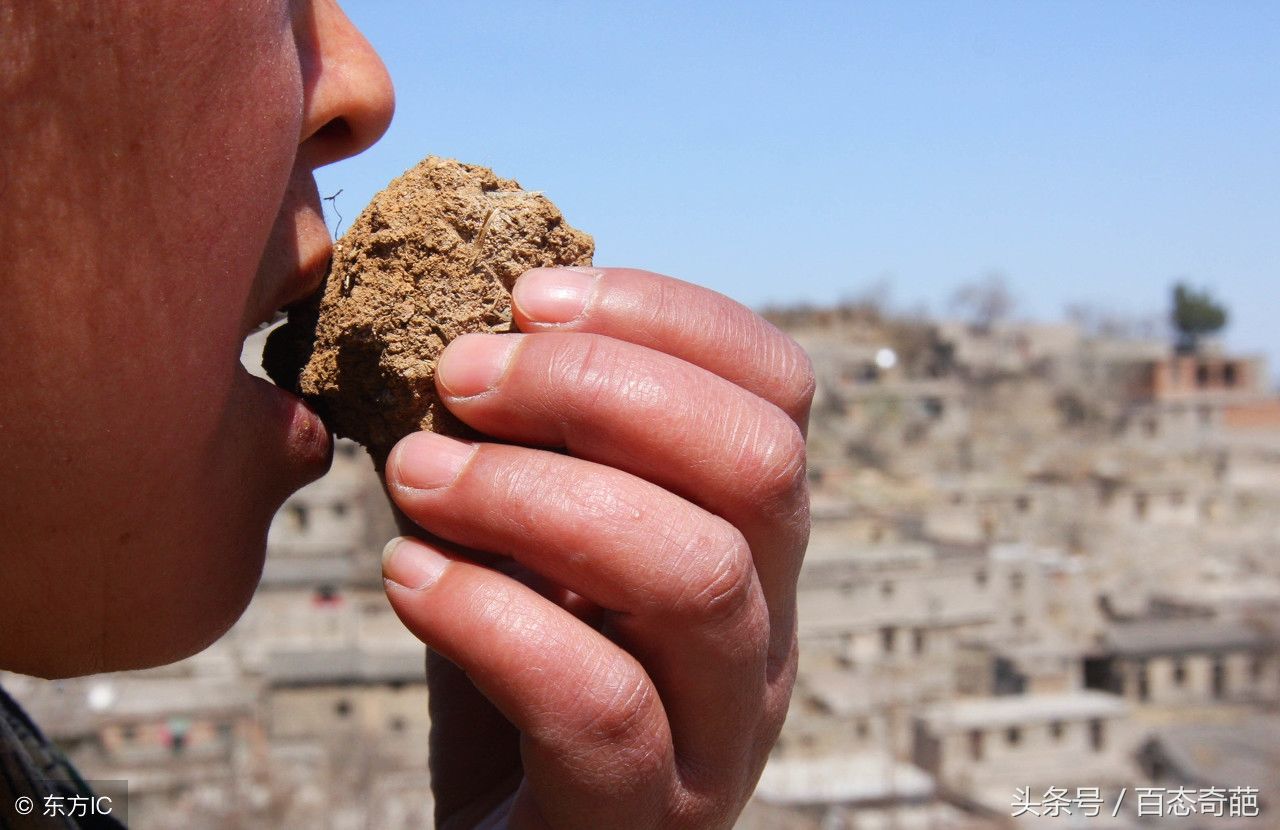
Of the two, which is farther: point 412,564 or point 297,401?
point 297,401

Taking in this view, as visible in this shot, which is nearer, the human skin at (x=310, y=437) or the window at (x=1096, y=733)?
the human skin at (x=310, y=437)

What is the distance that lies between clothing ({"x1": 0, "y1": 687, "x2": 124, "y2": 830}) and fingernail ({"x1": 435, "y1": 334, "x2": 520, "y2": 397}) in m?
0.72

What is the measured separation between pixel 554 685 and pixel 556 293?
0.40m

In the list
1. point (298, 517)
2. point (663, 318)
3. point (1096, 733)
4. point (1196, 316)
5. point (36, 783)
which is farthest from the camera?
point (1196, 316)

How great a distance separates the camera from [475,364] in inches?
46.9

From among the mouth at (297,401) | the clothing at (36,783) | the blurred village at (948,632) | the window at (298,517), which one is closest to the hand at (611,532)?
the mouth at (297,401)

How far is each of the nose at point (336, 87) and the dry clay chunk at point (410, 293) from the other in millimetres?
95

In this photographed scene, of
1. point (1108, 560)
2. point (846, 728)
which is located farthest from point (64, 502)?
point (1108, 560)

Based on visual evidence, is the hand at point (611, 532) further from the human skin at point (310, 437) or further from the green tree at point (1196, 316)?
the green tree at point (1196, 316)

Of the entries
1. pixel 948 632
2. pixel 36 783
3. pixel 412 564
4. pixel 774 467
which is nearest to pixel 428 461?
pixel 412 564

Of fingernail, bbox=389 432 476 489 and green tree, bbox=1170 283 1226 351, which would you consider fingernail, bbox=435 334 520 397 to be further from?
green tree, bbox=1170 283 1226 351

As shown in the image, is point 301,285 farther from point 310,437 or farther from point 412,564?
point 412,564

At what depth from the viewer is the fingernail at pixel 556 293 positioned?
3.96ft

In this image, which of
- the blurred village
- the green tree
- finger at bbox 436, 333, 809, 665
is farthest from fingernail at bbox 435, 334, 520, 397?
the green tree
